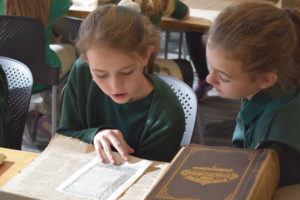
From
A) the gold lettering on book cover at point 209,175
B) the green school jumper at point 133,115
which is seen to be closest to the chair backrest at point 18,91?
the green school jumper at point 133,115

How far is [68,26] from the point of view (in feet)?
9.19

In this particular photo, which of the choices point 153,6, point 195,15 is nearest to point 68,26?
point 153,6

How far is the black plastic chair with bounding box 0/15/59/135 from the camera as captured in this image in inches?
96.4

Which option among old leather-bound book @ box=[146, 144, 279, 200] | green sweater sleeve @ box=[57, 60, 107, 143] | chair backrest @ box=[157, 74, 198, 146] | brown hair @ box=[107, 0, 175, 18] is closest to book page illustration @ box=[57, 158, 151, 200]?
old leather-bound book @ box=[146, 144, 279, 200]

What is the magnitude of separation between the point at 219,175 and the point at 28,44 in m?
1.76

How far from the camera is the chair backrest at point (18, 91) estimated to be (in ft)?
5.87

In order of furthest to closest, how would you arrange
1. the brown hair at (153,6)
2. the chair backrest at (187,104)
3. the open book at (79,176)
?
the brown hair at (153,6) < the chair backrest at (187,104) < the open book at (79,176)

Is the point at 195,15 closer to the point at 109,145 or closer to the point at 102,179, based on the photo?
the point at 109,145

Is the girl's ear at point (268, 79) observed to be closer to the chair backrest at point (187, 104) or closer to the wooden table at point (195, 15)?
the chair backrest at point (187, 104)

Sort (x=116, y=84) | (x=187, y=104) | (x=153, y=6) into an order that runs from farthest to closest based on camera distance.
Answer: (x=153, y=6) < (x=187, y=104) < (x=116, y=84)

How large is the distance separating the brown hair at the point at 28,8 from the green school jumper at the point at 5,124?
0.87 meters

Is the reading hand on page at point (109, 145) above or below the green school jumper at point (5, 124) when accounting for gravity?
above

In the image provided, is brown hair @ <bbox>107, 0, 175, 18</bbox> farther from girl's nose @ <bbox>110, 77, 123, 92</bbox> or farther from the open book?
the open book

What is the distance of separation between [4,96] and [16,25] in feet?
2.49
